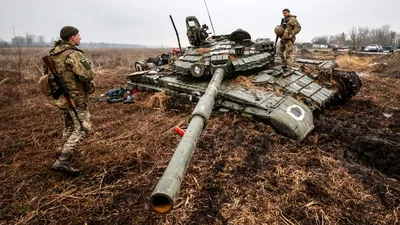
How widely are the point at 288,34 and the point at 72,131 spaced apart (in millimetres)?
6093

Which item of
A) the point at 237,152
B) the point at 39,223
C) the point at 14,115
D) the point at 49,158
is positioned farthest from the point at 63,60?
the point at 14,115

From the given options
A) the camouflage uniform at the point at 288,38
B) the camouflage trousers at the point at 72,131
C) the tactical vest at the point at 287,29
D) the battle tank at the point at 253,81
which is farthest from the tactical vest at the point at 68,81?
the tactical vest at the point at 287,29

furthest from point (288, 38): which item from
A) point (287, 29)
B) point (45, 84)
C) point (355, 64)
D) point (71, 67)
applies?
point (355, 64)

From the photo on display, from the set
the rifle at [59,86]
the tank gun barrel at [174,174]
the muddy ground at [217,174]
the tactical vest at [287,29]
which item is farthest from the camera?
the tactical vest at [287,29]

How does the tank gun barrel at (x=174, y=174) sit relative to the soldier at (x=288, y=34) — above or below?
below

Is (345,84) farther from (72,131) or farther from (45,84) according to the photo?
(45,84)

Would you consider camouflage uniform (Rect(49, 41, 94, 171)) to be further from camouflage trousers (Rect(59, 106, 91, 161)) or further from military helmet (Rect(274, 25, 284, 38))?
military helmet (Rect(274, 25, 284, 38))

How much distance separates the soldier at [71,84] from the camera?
145 inches

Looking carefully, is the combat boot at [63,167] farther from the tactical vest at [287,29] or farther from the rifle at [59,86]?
the tactical vest at [287,29]

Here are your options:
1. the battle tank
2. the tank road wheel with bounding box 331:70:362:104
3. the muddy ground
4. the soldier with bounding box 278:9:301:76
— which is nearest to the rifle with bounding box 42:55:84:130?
the muddy ground

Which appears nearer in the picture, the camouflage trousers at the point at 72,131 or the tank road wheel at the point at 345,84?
the camouflage trousers at the point at 72,131

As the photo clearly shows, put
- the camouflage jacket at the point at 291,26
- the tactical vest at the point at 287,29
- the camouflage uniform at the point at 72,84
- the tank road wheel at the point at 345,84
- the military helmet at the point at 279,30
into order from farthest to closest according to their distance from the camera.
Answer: the military helmet at the point at 279,30
the tactical vest at the point at 287,29
the camouflage jacket at the point at 291,26
the tank road wheel at the point at 345,84
the camouflage uniform at the point at 72,84

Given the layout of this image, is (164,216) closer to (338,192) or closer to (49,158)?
(338,192)

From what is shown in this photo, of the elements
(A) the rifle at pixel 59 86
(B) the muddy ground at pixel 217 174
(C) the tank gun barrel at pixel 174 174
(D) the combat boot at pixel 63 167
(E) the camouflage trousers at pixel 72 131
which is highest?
(A) the rifle at pixel 59 86
